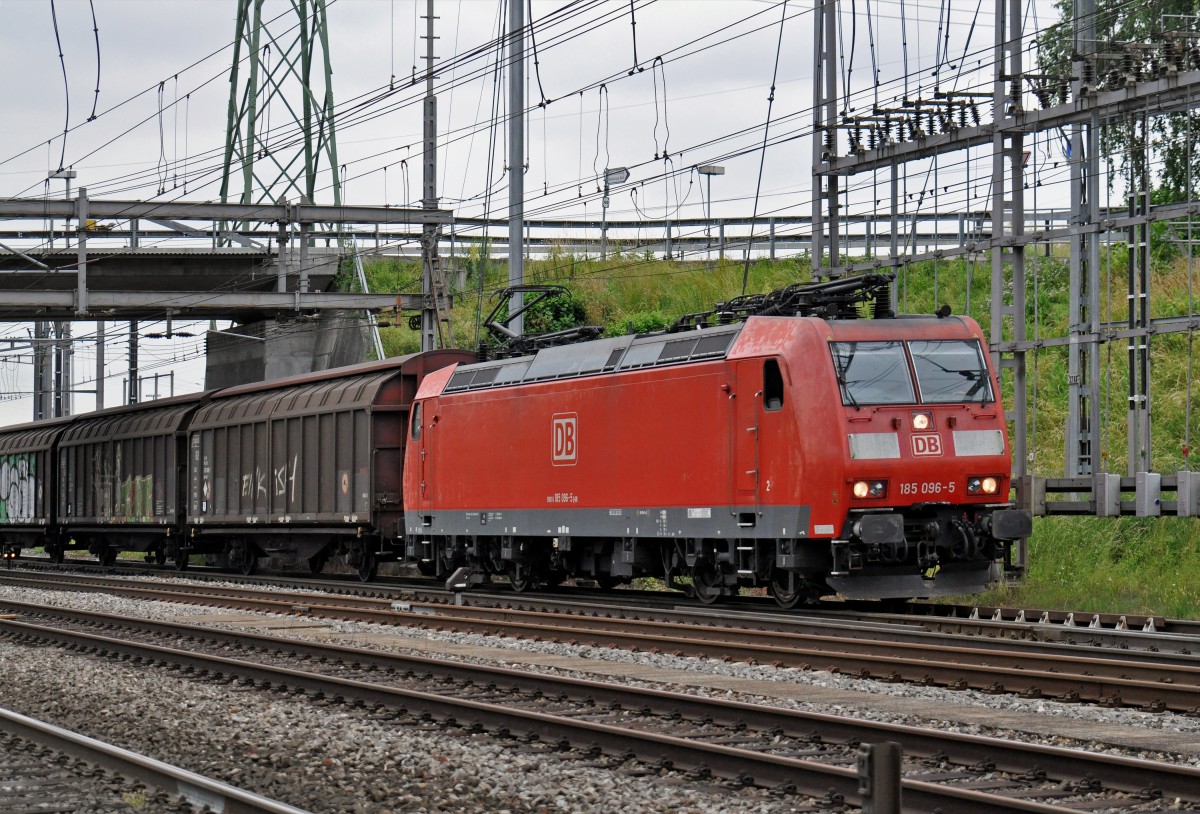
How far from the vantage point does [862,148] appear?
72.0 feet

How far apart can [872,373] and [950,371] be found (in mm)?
1082

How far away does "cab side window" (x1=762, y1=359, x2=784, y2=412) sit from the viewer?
1650 cm

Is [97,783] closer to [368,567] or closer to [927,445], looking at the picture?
[927,445]

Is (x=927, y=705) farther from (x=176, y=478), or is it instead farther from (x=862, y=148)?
(x=176, y=478)

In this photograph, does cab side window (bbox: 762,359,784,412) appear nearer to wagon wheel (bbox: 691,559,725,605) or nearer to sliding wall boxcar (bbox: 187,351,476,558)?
wagon wheel (bbox: 691,559,725,605)

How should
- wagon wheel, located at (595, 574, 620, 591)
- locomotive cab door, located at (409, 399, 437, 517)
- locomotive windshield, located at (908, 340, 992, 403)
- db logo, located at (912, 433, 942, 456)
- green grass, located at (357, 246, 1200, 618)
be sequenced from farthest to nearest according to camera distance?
locomotive cab door, located at (409, 399, 437, 517), wagon wheel, located at (595, 574, 620, 591), green grass, located at (357, 246, 1200, 618), locomotive windshield, located at (908, 340, 992, 403), db logo, located at (912, 433, 942, 456)

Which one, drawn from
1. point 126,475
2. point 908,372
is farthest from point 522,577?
point 126,475

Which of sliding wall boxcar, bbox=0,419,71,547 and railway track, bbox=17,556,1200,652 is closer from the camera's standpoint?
railway track, bbox=17,556,1200,652

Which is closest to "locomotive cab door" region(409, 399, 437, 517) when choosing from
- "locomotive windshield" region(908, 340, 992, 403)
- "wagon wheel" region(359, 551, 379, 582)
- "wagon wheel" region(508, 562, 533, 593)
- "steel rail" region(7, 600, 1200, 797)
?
"wagon wheel" region(508, 562, 533, 593)

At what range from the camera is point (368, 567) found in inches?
1045

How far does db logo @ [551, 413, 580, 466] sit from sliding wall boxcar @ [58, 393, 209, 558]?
14.5 m

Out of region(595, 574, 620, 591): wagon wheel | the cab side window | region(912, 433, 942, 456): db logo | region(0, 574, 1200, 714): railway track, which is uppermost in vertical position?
the cab side window

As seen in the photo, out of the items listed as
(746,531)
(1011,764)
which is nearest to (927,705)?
(1011,764)

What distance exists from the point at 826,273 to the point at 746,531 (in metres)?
6.79
